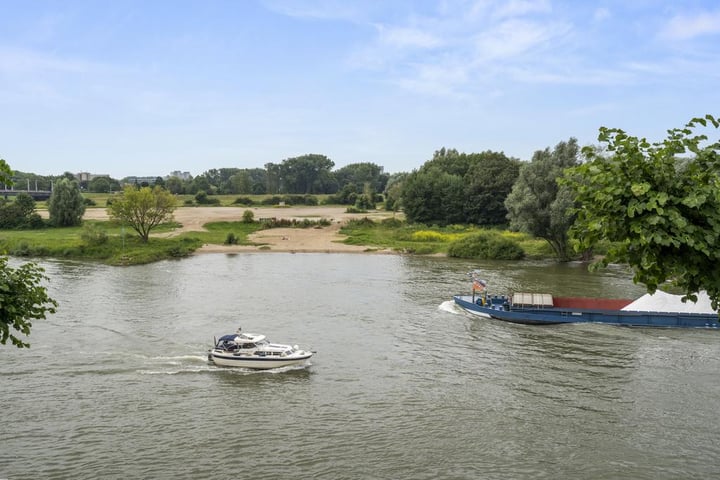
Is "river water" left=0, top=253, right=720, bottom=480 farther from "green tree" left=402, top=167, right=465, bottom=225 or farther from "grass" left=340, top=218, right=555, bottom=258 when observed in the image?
"green tree" left=402, top=167, right=465, bottom=225

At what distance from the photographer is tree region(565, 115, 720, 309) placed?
A: 13.5 metres

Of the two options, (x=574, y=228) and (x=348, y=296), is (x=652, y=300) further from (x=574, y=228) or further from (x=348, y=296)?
(x=574, y=228)

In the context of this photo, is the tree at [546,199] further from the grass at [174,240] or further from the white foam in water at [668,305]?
the white foam in water at [668,305]

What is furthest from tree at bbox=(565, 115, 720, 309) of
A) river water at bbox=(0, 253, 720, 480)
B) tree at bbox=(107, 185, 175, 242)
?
tree at bbox=(107, 185, 175, 242)

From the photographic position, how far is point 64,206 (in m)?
102

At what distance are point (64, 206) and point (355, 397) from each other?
8774 centimetres

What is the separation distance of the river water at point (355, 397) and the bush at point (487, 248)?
31707 mm

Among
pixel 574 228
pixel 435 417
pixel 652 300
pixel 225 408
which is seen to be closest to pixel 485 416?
pixel 435 417

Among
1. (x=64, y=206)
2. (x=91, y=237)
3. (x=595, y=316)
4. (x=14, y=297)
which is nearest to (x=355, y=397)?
(x=14, y=297)

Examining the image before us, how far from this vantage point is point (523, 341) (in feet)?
131

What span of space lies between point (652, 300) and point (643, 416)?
19.1 m

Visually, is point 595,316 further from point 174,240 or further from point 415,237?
point 174,240

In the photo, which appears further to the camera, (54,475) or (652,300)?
(652,300)

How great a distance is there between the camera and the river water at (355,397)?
23.1m
